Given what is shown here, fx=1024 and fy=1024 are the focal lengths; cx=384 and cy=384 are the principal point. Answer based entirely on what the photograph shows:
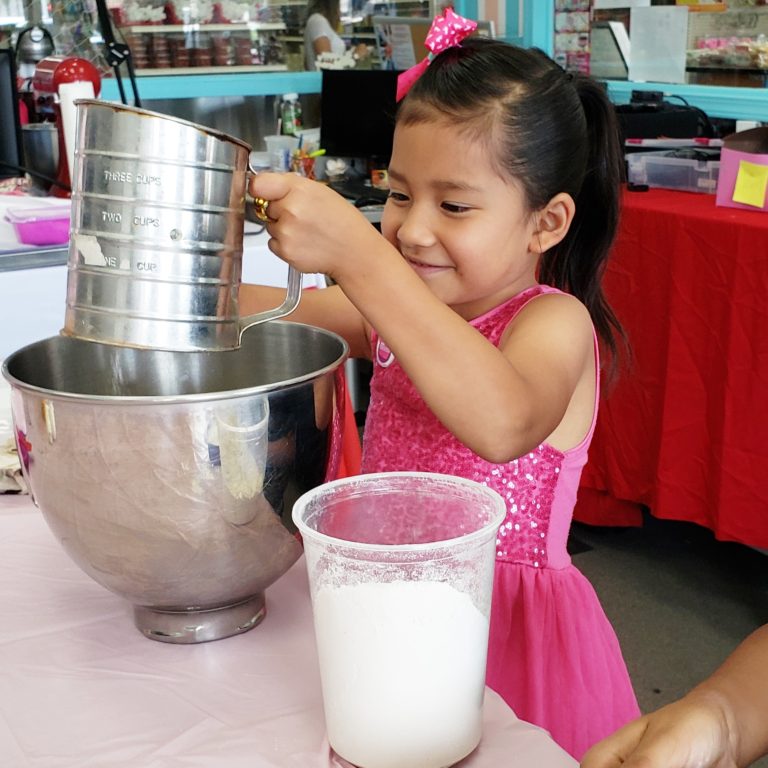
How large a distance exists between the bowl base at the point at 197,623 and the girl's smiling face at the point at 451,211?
1.28 feet

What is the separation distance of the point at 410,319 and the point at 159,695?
318 mm

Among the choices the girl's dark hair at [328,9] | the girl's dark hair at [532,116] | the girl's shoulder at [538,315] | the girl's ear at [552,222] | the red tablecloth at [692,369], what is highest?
the girl's dark hair at [328,9]

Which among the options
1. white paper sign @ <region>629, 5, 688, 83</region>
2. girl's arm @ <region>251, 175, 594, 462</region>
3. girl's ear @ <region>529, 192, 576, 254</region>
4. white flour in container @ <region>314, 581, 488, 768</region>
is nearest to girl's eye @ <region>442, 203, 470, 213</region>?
A: girl's ear @ <region>529, 192, 576, 254</region>

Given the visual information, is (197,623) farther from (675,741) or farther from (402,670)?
(675,741)

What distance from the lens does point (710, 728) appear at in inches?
25.5

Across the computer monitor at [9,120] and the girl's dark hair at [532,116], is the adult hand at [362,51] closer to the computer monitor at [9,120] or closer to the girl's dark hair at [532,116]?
the computer monitor at [9,120]

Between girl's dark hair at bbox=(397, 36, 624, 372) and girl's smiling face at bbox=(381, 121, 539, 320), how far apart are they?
20 mm

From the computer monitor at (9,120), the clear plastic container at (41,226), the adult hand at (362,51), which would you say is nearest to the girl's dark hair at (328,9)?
the adult hand at (362,51)

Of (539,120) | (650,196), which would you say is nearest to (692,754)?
(539,120)

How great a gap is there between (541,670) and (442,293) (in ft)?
1.28

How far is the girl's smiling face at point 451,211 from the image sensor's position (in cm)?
97

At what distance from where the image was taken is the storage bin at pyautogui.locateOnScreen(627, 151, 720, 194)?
249cm

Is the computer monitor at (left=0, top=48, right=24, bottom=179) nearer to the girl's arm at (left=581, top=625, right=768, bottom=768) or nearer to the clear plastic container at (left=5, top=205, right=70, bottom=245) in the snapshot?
the clear plastic container at (left=5, top=205, right=70, bottom=245)

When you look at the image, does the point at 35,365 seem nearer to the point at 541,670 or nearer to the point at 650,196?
the point at 541,670
